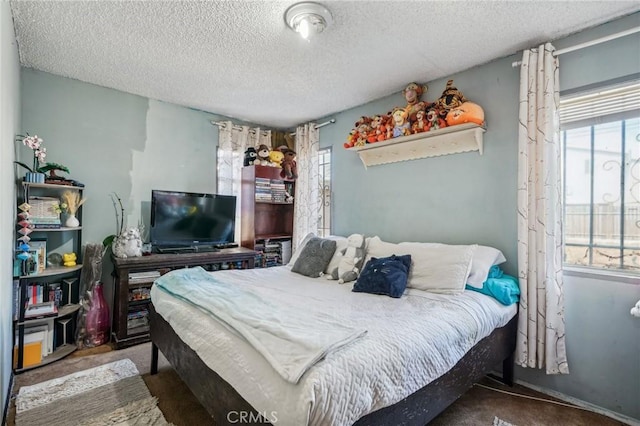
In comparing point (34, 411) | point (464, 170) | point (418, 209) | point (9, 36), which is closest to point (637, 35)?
point (464, 170)

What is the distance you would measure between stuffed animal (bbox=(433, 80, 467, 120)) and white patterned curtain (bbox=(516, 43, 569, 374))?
43cm

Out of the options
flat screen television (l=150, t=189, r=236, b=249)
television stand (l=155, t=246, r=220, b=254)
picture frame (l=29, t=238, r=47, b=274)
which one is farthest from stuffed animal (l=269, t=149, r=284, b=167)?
picture frame (l=29, t=238, r=47, b=274)

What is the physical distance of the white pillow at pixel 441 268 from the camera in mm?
2119

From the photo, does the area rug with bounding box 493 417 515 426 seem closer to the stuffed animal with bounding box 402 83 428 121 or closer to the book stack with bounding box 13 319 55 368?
the stuffed animal with bounding box 402 83 428 121

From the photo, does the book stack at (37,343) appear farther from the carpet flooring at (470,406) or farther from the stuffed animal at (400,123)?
the stuffed animal at (400,123)

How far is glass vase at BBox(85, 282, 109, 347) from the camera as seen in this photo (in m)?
2.80

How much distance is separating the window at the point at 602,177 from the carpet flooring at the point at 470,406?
0.96 meters

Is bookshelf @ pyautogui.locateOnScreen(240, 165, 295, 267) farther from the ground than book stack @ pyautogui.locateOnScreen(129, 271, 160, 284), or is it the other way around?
bookshelf @ pyautogui.locateOnScreen(240, 165, 295, 267)

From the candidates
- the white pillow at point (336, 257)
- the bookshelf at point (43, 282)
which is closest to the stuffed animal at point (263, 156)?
the white pillow at point (336, 257)

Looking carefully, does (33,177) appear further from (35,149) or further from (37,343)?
(37,343)

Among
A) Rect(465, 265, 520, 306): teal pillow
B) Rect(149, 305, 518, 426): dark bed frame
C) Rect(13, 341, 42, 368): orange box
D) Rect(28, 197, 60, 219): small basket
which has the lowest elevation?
Rect(13, 341, 42, 368): orange box

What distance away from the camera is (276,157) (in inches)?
159

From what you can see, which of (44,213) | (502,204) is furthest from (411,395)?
(44,213)

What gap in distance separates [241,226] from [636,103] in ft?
12.4
